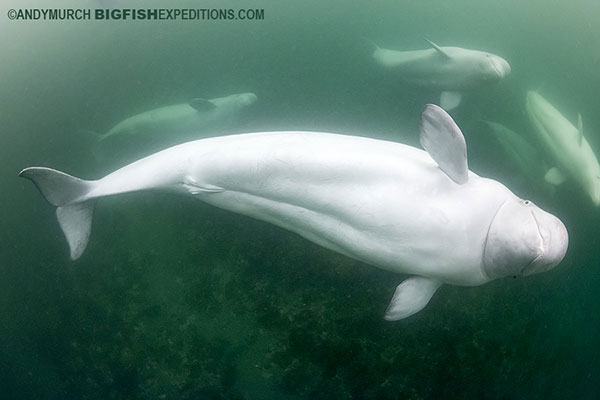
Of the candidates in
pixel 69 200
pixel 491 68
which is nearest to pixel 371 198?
pixel 69 200

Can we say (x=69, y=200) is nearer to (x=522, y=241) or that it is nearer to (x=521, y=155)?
(x=522, y=241)

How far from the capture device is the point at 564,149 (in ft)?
26.0

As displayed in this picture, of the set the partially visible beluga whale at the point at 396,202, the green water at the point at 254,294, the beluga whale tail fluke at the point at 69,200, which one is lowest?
the green water at the point at 254,294

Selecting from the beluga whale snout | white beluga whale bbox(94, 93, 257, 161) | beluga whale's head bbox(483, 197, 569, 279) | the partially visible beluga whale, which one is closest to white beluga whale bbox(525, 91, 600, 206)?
the beluga whale snout

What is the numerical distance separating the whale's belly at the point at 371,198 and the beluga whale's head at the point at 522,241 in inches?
3.9

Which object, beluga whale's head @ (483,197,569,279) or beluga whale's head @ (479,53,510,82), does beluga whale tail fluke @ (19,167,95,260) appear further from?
beluga whale's head @ (479,53,510,82)

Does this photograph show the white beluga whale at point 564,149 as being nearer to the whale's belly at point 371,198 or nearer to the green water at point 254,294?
the green water at point 254,294

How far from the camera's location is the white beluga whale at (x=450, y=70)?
764 centimetres

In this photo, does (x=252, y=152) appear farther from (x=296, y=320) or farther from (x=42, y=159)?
(x=42, y=159)

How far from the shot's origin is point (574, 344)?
26.1 ft

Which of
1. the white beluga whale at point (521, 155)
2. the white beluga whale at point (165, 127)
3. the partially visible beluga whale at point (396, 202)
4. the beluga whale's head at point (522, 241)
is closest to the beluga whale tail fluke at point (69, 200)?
the partially visible beluga whale at point (396, 202)

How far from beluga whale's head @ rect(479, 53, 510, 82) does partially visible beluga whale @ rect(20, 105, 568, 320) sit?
4.58m

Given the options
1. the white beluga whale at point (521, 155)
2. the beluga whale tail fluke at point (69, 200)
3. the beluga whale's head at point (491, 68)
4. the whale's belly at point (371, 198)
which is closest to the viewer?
the whale's belly at point (371, 198)

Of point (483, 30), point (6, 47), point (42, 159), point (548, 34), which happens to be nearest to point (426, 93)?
point (483, 30)
